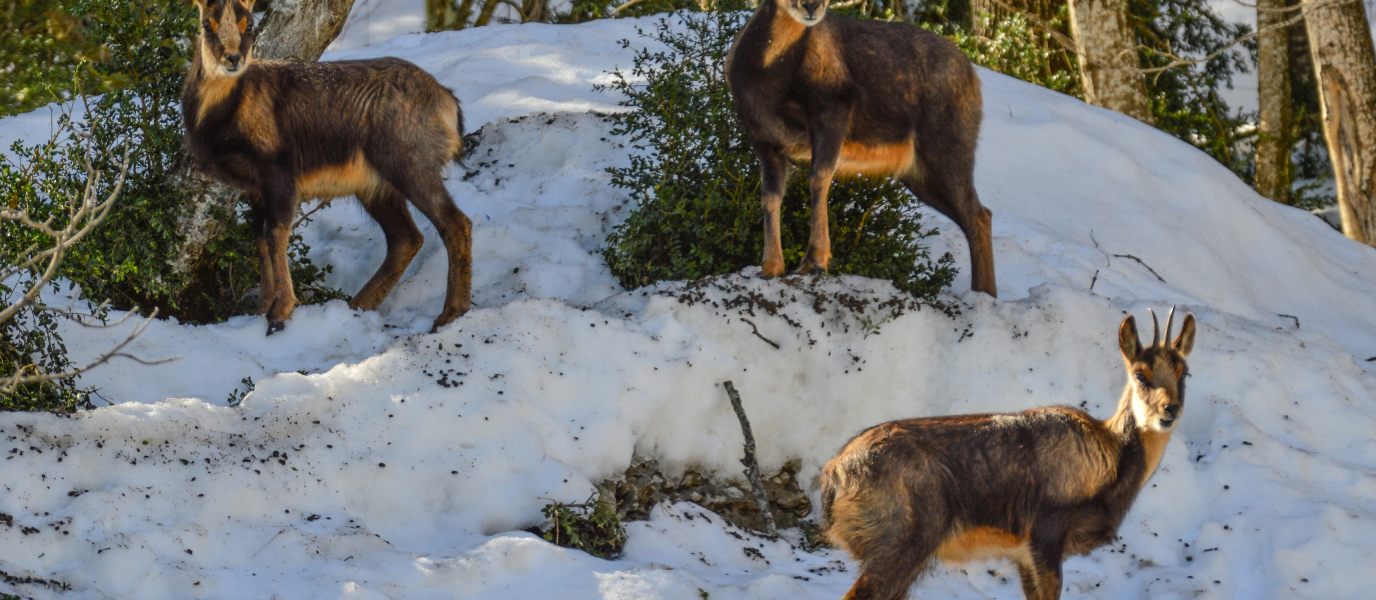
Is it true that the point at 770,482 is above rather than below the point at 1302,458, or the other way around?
below

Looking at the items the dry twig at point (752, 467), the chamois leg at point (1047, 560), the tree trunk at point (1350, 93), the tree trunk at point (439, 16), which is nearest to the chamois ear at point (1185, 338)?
the chamois leg at point (1047, 560)

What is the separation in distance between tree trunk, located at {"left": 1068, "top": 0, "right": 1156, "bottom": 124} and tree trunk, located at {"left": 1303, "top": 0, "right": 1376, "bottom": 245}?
165 centimetres

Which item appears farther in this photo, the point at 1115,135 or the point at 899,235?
the point at 1115,135

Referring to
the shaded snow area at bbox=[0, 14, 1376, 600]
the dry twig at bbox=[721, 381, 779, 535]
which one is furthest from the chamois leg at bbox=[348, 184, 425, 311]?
the dry twig at bbox=[721, 381, 779, 535]

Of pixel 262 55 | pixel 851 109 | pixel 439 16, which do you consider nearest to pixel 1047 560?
pixel 851 109

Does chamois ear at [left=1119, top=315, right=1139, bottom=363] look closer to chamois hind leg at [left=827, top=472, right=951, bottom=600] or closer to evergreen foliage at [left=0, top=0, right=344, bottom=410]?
chamois hind leg at [left=827, top=472, right=951, bottom=600]

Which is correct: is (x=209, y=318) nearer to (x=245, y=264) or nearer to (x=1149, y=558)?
(x=245, y=264)

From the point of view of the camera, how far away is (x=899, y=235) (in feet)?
22.6

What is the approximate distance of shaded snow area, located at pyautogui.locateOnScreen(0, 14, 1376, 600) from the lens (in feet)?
14.2

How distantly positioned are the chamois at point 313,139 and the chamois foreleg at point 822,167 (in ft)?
6.44

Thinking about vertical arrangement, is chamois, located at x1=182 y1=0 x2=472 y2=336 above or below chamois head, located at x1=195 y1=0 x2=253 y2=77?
below

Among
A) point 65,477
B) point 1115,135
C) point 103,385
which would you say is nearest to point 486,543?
point 65,477

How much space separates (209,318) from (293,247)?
0.68 meters

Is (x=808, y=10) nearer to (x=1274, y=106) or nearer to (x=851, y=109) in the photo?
(x=851, y=109)
